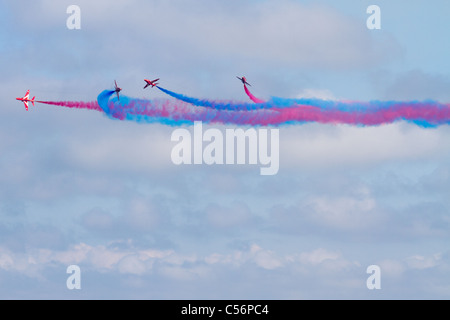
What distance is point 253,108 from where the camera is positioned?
88.4 m
